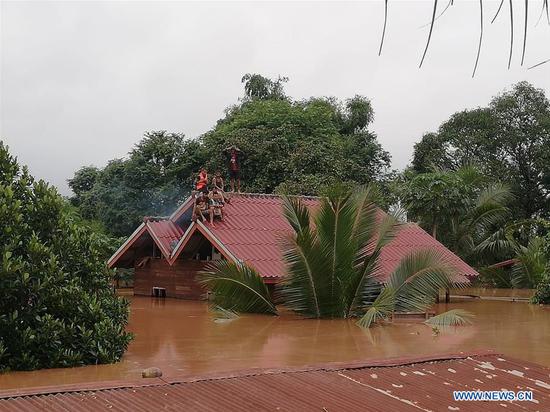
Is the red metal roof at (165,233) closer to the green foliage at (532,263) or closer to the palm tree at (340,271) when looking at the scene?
the palm tree at (340,271)

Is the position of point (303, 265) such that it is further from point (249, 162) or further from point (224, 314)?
point (249, 162)

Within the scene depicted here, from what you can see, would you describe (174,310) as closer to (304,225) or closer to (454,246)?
(304,225)

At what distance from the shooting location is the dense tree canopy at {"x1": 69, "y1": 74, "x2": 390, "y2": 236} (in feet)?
84.9

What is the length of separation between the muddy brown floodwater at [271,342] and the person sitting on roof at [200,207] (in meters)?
2.74

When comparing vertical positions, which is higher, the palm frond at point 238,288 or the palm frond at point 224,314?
the palm frond at point 238,288

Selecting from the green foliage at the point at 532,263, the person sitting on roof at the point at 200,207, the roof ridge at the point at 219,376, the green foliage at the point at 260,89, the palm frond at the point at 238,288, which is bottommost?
the roof ridge at the point at 219,376

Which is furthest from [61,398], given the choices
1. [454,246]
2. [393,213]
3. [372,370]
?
[454,246]

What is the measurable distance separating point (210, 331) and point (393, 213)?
423 centimetres

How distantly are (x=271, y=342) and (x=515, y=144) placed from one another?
69.4 ft

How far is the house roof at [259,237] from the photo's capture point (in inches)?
607

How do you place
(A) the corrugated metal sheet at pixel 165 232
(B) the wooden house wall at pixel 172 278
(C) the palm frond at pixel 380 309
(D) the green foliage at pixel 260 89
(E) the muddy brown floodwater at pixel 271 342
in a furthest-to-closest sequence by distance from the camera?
(D) the green foliage at pixel 260 89
(A) the corrugated metal sheet at pixel 165 232
(B) the wooden house wall at pixel 172 278
(C) the palm frond at pixel 380 309
(E) the muddy brown floodwater at pixel 271 342

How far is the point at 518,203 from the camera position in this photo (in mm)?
28906

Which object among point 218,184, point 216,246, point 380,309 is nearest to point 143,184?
point 218,184

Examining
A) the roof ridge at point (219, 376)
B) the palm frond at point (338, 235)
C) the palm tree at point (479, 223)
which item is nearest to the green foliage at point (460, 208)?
the palm tree at point (479, 223)
